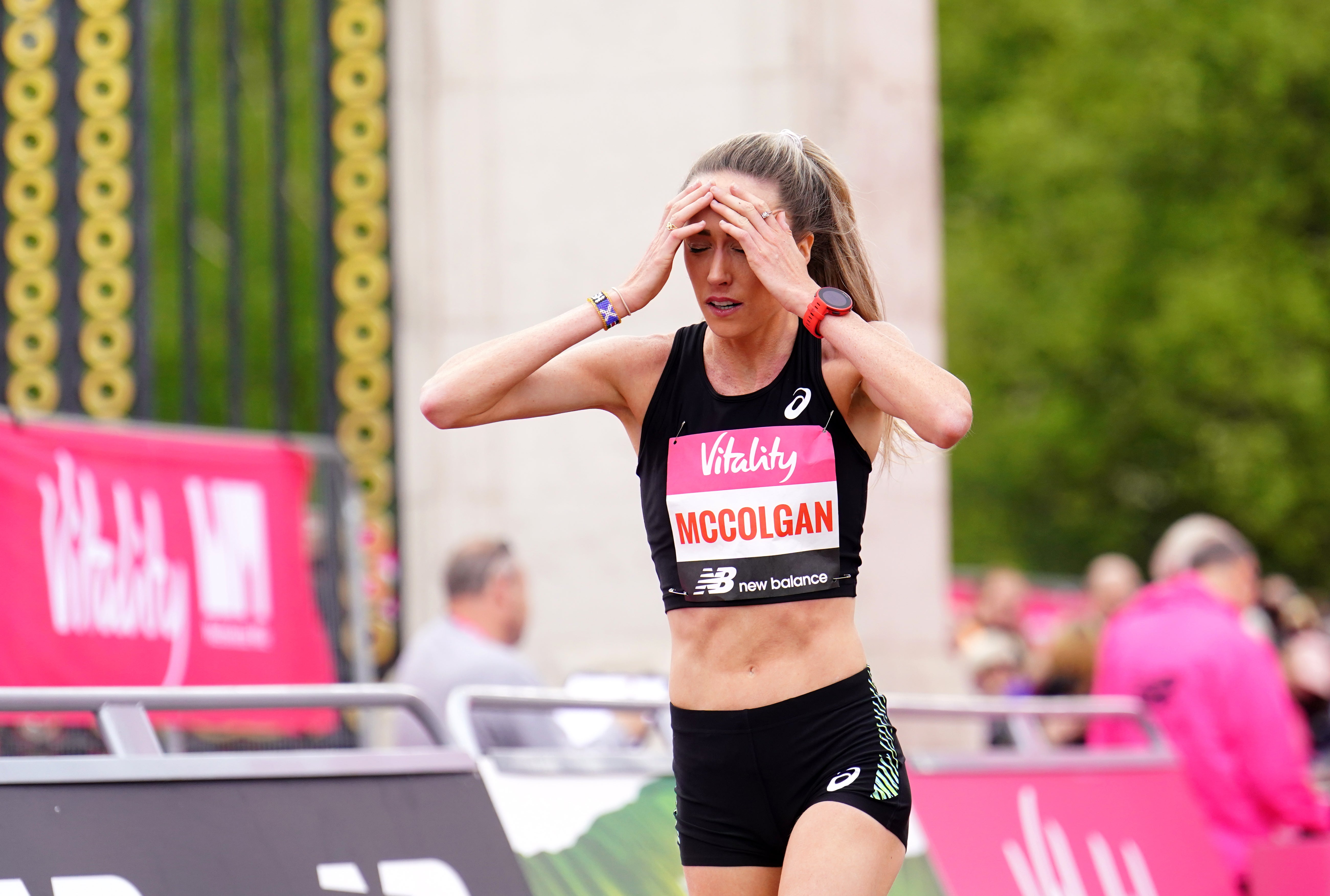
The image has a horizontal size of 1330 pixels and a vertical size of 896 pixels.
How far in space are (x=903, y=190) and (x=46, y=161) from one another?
4057 mm

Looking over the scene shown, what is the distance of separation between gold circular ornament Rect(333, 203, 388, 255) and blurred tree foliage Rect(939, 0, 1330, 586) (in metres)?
14.0

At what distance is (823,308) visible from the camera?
339cm

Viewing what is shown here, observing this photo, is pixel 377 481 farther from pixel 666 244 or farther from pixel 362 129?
pixel 666 244

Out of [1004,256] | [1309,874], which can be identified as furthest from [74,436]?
[1004,256]

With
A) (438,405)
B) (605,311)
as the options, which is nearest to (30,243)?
(438,405)

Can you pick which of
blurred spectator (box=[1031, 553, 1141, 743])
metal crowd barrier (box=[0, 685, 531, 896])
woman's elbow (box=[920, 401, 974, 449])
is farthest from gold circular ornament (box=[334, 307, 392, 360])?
woman's elbow (box=[920, 401, 974, 449])

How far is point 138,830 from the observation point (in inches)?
151

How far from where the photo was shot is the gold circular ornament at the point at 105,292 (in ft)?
27.6

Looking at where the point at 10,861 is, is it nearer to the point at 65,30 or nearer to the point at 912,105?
the point at 65,30

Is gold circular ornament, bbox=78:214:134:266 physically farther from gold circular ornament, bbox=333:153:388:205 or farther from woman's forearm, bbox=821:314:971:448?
woman's forearm, bbox=821:314:971:448

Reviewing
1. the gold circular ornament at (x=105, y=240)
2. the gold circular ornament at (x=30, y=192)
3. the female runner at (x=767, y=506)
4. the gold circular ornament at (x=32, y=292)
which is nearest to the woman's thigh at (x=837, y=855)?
the female runner at (x=767, y=506)

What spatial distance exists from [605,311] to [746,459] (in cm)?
43

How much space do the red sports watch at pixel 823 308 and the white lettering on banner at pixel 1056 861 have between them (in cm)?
314

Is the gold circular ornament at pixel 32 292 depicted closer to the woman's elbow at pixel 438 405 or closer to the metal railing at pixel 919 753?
the metal railing at pixel 919 753
